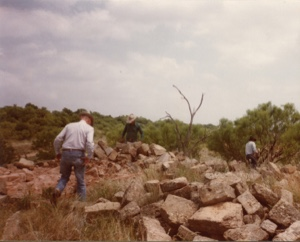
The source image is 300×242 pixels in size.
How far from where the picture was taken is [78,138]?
5.23m

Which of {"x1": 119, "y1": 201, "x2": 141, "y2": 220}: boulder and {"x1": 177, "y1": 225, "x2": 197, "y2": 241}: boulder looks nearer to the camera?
{"x1": 177, "y1": 225, "x2": 197, "y2": 241}: boulder

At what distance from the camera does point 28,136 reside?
55.6 feet

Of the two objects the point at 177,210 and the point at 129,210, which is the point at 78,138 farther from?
the point at 177,210

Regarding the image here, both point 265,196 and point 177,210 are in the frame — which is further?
point 265,196

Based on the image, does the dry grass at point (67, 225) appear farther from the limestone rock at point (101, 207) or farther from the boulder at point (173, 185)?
the boulder at point (173, 185)

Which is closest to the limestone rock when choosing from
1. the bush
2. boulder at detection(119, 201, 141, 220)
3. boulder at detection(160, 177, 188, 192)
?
boulder at detection(119, 201, 141, 220)

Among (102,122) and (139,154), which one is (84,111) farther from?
(102,122)

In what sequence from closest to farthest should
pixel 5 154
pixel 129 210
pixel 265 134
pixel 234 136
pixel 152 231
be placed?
pixel 152 231
pixel 129 210
pixel 5 154
pixel 265 134
pixel 234 136

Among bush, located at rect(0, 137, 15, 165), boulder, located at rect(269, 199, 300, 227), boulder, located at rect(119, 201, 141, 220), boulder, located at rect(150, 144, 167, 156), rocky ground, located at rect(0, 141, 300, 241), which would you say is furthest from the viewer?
bush, located at rect(0, 137, 15, 165)

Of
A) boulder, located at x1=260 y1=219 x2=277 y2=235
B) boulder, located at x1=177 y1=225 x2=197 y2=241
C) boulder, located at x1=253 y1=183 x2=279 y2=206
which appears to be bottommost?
boulder, located at x1=177 y1=225 x2=197 y2=241

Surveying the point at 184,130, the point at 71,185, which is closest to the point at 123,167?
the point at 71,185

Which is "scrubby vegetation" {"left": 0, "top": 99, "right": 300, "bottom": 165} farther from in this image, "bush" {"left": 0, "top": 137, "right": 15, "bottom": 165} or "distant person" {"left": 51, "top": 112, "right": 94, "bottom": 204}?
"distant person" {"left": 51, "top": 112, "right": 94, "bottom": 204}

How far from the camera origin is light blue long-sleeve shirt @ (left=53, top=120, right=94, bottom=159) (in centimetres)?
521

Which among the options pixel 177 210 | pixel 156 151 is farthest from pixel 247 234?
pixel 156 151
